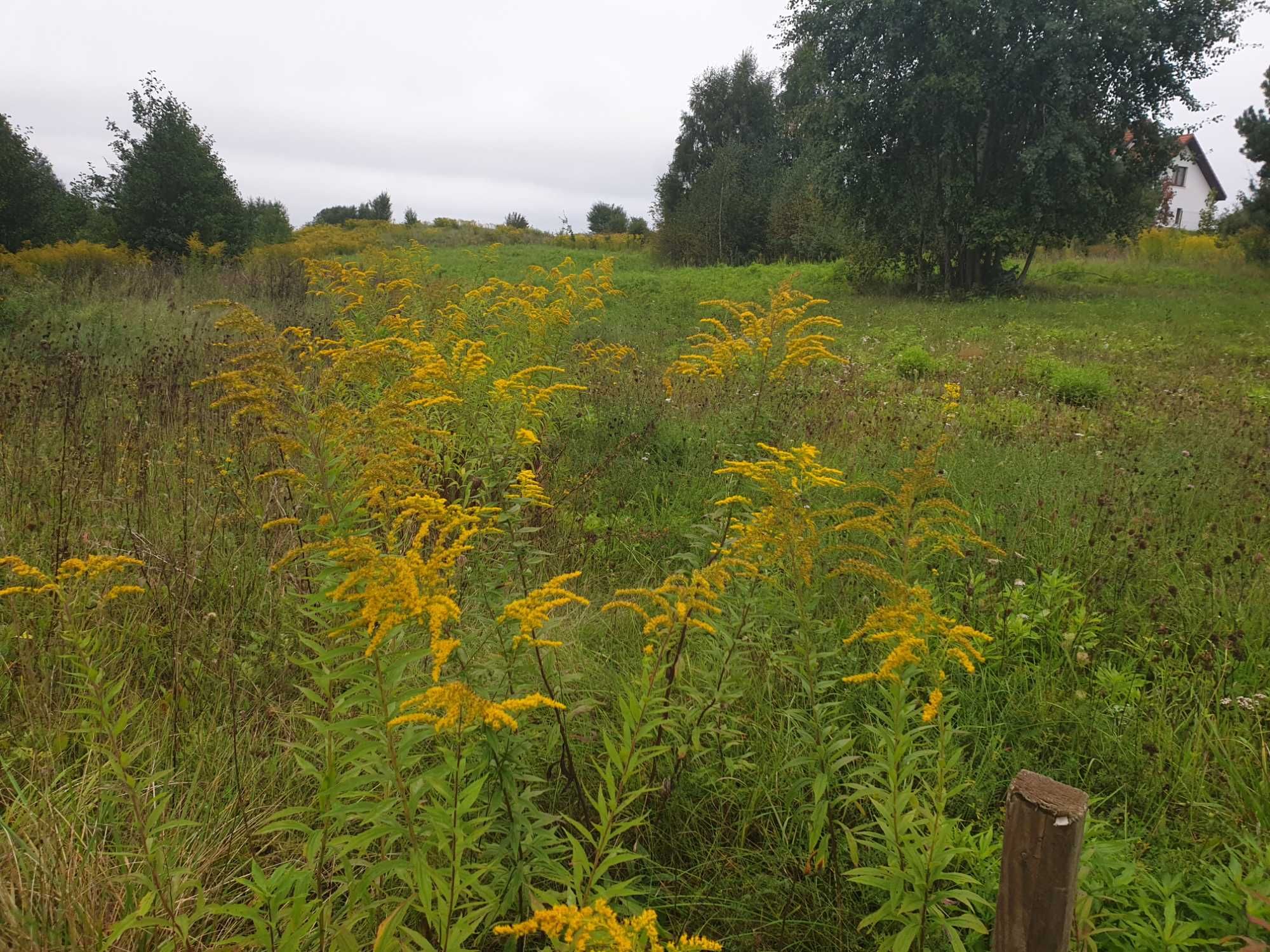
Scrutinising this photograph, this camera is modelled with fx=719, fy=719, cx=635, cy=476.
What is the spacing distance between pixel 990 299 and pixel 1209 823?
14.9 meters

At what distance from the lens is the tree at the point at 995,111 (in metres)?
13.5

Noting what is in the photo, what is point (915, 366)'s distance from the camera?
8758mm

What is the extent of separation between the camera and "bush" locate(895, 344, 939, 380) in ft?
→ 28.7

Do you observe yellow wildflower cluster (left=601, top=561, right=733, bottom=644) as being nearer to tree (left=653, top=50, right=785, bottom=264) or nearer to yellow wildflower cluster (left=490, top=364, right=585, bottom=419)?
yellow wildflower cluster (left=490, top=364, right=585, bottom=419)

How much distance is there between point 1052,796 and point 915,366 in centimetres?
796

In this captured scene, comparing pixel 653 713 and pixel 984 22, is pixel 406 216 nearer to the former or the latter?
pixel 984 22

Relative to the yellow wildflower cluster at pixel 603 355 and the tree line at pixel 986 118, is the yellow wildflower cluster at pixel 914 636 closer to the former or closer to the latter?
the yellow wildflower cluster at pixel 603 355

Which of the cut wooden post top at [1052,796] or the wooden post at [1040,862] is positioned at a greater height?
the cut wooden post top at [1052,796]

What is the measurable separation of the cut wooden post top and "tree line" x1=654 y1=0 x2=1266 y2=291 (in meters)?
15.1

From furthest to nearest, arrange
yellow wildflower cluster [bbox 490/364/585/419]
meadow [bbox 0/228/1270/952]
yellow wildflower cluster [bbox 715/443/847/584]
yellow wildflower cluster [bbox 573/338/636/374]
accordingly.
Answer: yellow wildflower cluster [bbox 573/338/636/374]
yellow wildflower cluster [bbox 490/364/585/419]
yellow wildflower cluster [bbox 715/443/847/584]
meadow [bbox 0/228/1270/952]

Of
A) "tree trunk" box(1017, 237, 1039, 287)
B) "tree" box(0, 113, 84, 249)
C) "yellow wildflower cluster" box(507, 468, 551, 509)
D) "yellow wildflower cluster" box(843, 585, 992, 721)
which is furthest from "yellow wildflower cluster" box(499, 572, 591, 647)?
"tree" box(0, 113, 84, 249)

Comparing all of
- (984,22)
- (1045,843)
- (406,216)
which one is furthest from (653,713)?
(406,216)

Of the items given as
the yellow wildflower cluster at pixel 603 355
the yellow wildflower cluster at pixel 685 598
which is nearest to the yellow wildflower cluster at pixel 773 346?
the yellow wildflower cluster at pixel 685 598

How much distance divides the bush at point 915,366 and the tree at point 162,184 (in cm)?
1648
